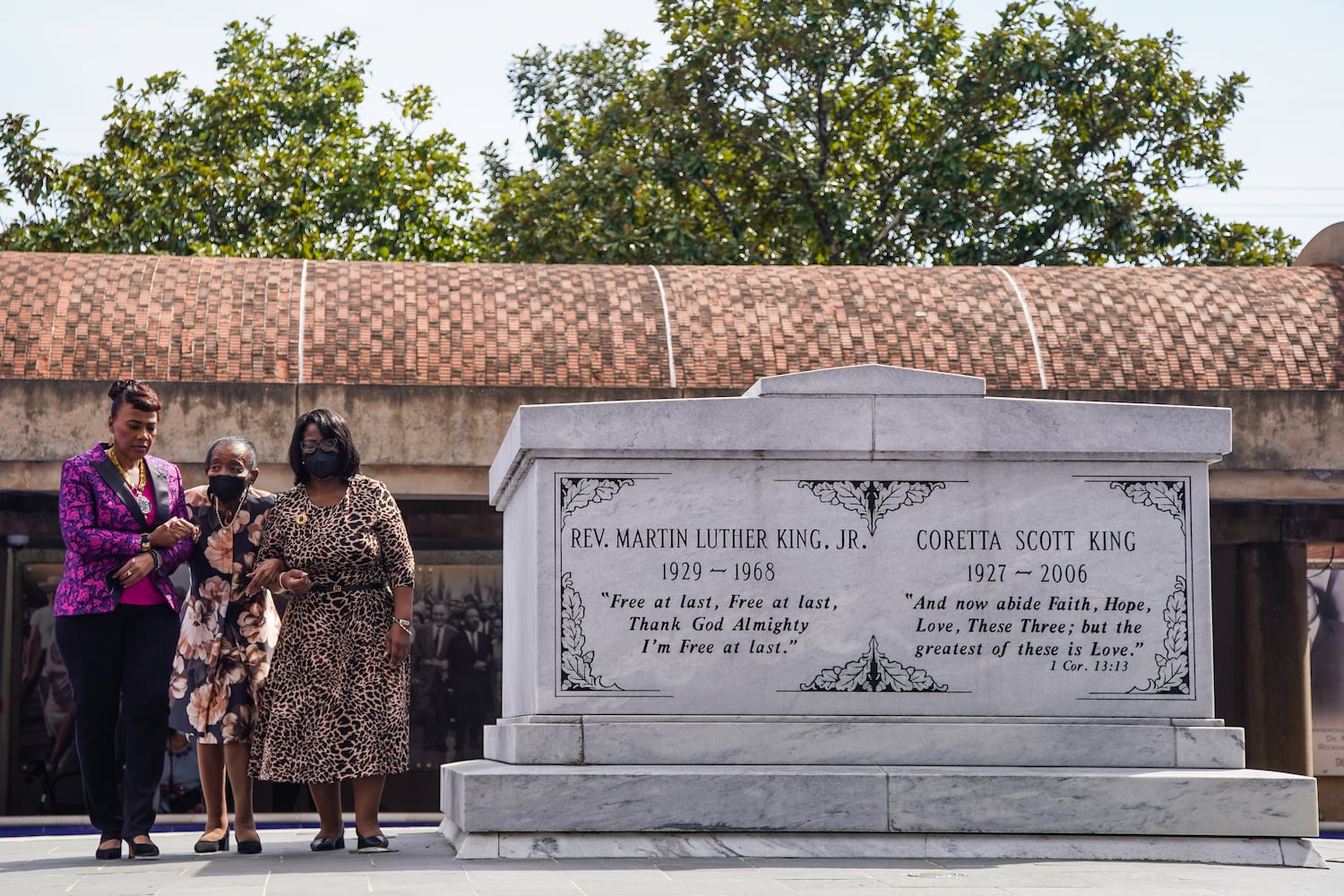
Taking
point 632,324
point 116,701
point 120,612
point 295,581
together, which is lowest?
point 116,701

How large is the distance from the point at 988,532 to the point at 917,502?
0.33 meters

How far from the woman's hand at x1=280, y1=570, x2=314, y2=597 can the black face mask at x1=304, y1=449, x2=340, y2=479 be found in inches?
16.6

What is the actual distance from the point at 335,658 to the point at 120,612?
90 centimetres

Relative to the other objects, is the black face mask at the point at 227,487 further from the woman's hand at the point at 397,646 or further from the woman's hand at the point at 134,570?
the woman's hand at the point at 397,646

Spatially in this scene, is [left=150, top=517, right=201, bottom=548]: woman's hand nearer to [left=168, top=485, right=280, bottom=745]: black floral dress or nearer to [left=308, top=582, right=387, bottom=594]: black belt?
[left=168, top=485, right=280, bottom=745]: black floral dress

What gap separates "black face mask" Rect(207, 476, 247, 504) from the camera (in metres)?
7.28

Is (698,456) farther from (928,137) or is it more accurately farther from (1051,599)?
(928,137)

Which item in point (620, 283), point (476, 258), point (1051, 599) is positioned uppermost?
point (476, 258)

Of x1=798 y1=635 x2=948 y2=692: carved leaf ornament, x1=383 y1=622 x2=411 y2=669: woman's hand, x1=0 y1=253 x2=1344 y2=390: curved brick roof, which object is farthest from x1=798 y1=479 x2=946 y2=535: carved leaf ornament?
x1=0 y1=253 x2=1344 y2=390: curved brick roof

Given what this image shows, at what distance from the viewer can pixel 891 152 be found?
22.8 m

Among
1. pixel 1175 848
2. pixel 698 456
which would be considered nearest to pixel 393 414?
pixel 698 456

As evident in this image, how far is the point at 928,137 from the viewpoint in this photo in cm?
2302

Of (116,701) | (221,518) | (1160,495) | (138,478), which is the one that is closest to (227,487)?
(221,518)

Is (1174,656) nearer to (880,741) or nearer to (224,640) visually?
(880,741)
